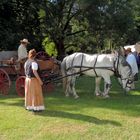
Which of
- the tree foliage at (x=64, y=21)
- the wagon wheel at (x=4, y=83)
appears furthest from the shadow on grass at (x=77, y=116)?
the tree foliage at (x=64, y=21)

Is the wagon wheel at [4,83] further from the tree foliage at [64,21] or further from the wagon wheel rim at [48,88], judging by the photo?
the tree foliage at [64,21]

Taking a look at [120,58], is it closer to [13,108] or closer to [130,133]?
[13,108]

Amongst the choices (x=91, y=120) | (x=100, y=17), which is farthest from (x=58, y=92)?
(x=100, y=17)

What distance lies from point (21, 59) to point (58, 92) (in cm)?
202

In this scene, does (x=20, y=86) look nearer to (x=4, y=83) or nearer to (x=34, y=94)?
(x=4, y=83)

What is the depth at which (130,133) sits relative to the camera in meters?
9.68

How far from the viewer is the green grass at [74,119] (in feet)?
31.7

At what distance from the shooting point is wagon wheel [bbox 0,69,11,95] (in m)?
15.7

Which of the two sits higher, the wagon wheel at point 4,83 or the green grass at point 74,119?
the wagon wheel at point 4,83

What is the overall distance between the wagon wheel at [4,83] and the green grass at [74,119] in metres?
0.58

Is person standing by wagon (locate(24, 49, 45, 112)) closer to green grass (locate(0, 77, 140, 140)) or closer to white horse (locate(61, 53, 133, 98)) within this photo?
green grass (locate(0, 77, 140, 140))

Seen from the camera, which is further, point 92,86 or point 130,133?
point 92,86

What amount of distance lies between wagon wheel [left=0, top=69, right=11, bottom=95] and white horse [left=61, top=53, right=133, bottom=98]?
6.94 feet

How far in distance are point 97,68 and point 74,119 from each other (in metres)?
4.13
